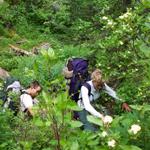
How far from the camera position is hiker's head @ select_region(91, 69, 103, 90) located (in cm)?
725

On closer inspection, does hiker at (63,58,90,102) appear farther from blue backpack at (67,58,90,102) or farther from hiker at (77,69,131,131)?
hiker at (77,69,131,131)

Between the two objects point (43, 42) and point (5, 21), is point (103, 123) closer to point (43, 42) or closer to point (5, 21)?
point (43, 42)

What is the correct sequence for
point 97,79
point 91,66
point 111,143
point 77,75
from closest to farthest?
point 111,143 < point 97,79 < point 77,75 < point 91,66

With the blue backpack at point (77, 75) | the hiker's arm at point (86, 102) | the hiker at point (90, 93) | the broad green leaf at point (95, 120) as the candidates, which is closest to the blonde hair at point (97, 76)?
the hiker at point (90, 93)

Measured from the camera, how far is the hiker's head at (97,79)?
A: 725 cm

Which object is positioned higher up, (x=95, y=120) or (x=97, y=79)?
(x=97, y=79)

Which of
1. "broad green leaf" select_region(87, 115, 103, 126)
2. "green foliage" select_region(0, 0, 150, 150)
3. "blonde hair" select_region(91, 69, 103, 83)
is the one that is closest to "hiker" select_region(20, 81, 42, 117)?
"green foliage" select_region(0, 0, 150, 150)

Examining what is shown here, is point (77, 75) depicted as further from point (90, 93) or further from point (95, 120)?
point (95, 120)

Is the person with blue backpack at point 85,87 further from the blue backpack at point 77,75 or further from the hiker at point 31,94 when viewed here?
the hiker at point 31,94

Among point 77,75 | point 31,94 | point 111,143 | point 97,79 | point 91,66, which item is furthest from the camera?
point 91,66

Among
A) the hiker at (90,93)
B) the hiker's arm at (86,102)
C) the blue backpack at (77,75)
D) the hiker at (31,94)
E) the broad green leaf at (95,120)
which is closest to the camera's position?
the broad green leaf at (95,120)

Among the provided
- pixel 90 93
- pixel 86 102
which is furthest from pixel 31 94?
pixel 86 102

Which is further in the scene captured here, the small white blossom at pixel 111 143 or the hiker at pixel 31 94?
the hiker at pixel 31 94

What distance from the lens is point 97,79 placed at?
7.29 m
